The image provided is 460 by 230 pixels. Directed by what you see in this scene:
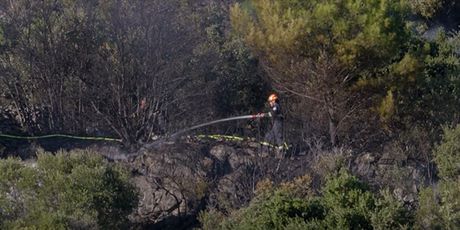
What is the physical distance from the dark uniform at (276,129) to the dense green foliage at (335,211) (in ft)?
13.5

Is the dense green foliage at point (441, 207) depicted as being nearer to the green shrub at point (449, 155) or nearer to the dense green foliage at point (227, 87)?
the dense green foliage at point (227, 87)

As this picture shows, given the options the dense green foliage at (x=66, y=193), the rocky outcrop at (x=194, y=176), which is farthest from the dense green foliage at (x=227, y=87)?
the rocky outcrop at (x=194, y=176)

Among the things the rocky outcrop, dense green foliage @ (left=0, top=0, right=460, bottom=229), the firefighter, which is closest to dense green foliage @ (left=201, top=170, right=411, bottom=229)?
dense green foliage @ (left=0, top=0, right=460, bottom=229)

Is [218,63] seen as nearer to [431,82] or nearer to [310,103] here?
[310,103]

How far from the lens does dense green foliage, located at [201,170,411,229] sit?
11.2 metres

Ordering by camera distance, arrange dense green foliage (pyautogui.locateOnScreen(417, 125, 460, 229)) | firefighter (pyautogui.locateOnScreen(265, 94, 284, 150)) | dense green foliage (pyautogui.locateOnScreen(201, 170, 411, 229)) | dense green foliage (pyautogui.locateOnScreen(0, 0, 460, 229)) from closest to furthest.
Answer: dense green foliage (pyautogui.locateOnScreen(201, 170, 411, 229)) → dense green foliage (pyautogui.locateOnScreen(417, 125, 460, 229)) → dense green foliage (pyautogui.locateOnScreen(0, 0, 460, 229)) → firefighter (pyautogui.locateOnScreen(265, 94, 284, 150))

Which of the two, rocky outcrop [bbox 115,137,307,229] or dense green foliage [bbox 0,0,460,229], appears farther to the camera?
rocky outcrop [bbox 115,137,307,229]

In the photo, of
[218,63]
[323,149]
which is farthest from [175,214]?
[218,63]

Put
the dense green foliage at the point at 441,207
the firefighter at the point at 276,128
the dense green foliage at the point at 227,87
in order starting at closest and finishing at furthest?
the dense green foliage at the point at 441,207, the dense green foliage at the point at 227,87, the firefighter at the point at 276,128

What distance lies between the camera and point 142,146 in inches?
661

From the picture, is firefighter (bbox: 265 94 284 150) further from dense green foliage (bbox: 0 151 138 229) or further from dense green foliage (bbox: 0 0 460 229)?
dense green foliage (bbox: 0 151 138 229)

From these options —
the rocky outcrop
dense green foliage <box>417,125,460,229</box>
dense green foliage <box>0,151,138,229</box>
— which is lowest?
the rocky outcrop

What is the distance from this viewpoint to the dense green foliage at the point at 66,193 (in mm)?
11875

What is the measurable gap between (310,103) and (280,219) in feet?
20.2
